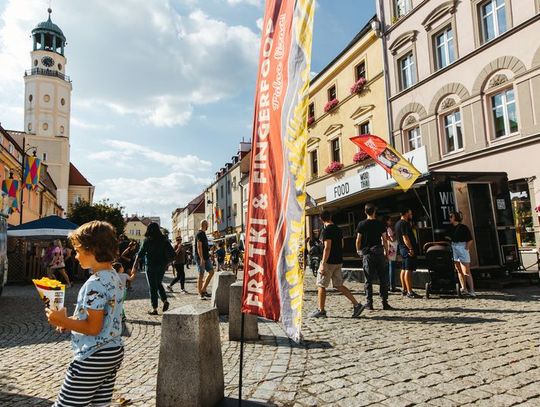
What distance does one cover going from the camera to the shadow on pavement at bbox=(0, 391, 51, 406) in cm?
362

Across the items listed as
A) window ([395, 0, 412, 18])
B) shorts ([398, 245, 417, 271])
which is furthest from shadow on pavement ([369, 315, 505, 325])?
window ([395, 0, 412, 18])

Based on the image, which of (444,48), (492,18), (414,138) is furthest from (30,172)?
(492,18)

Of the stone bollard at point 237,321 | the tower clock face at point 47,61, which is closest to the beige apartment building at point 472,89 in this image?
the stone bollard at point 237,321

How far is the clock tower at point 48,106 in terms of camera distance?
62.2m

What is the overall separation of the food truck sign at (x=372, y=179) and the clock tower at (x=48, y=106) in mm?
58692

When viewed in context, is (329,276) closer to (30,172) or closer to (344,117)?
(344,117)

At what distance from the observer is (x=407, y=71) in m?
18.4

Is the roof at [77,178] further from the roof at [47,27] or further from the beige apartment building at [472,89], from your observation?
the beige apartment building at [472,89]

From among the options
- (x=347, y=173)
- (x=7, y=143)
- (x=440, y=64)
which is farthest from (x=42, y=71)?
(x=440, y=64)

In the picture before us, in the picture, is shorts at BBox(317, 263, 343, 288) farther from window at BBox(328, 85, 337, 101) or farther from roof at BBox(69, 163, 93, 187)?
roof at BBox(69, 163, 93, 187)

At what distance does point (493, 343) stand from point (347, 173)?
17.3 meters

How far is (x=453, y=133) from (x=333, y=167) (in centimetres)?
791

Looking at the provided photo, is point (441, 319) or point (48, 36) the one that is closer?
point (441, 319)

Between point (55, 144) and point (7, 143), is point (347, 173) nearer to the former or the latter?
point (7, 143)
